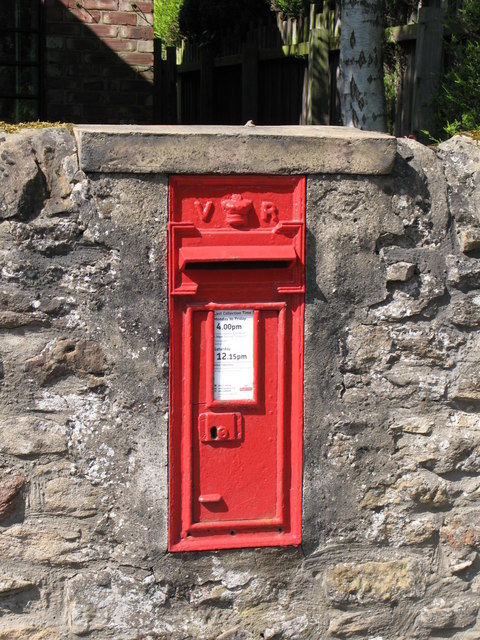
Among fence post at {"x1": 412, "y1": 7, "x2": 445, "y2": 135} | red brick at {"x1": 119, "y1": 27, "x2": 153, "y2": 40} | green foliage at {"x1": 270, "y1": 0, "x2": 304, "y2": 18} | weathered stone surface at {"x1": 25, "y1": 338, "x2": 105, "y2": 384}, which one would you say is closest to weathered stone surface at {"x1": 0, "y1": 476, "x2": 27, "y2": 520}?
weathered stone surface at {"x1": 25, "y1": 338, "x2": 105, "y2": 384}

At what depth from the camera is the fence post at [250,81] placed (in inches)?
314

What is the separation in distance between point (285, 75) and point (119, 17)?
6.09ft

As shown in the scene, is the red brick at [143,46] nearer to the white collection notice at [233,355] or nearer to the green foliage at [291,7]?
the green foliage at [291,7]

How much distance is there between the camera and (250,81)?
26.5 feet

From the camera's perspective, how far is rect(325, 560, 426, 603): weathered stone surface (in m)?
3.04

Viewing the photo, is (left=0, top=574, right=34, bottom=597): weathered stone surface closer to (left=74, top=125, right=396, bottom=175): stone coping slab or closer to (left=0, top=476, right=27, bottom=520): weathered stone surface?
(left=0, top=476, right=27, bottom=520): weathered stone surface

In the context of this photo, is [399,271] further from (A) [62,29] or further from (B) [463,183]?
(A) [62,29]

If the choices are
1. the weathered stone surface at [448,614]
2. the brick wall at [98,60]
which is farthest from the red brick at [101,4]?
the weathered stone surface at [448,614]

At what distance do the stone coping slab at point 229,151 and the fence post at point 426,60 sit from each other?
91.4 inches

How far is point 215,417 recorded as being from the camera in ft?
9.46

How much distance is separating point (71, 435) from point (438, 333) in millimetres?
1311

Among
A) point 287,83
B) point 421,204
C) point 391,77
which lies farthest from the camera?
point 287,83

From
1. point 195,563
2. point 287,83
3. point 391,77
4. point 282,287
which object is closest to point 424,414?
point 282,287

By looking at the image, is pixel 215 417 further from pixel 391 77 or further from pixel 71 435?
pixel 391 77
